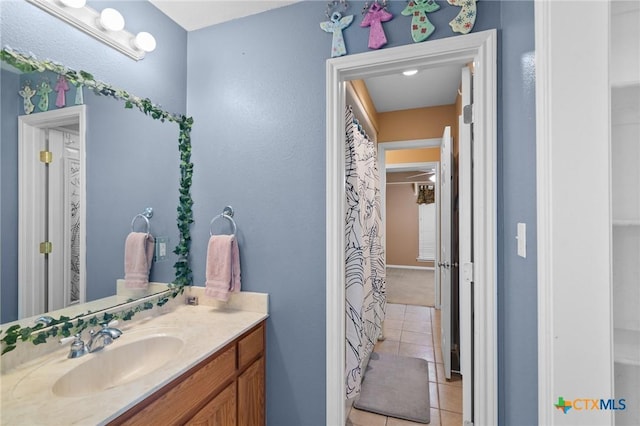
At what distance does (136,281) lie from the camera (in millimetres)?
1452

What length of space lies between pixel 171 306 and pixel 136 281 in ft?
0.85

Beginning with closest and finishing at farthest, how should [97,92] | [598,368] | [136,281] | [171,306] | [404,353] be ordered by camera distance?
[598,368] → [97,92] → [136,281] → [171,306] → [404,353]

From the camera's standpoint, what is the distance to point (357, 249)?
2.09 metres

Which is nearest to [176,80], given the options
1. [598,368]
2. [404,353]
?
[598,368]

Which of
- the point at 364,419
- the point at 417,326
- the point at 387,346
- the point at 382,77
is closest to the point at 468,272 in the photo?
the point at 364,419

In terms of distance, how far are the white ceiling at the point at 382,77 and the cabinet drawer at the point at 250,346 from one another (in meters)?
1.76

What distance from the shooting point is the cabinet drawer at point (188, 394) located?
2.88 ft

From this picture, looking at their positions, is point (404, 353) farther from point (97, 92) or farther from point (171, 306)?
point (97, 92)

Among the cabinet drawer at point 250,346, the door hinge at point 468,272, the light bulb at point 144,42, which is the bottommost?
the cabinet drawer at point 250,346

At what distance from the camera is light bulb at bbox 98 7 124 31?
123cm

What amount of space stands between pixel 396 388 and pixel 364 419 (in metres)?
0.41

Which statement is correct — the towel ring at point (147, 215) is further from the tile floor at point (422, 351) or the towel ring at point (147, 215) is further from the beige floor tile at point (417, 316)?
the beige floor tile at point (417, 316)

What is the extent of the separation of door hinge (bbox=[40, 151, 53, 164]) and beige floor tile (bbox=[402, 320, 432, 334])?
344cm

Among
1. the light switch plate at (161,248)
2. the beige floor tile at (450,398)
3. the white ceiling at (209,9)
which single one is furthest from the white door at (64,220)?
the beige floor tile at (450,398)
